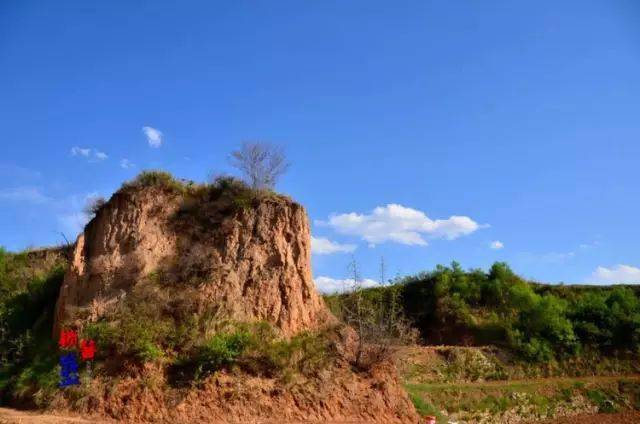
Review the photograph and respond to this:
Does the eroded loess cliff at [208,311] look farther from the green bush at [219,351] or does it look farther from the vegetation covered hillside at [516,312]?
the vegetation covered hillside at [516,312]

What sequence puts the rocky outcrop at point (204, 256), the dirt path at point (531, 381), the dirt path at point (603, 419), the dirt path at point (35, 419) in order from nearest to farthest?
the dirt path at point (35, 419)
the rocky outcrop at point (204, 256)
the dirt path at point (603, 419)
the dirt path at point (531, 381)

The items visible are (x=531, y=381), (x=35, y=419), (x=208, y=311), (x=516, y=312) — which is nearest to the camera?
(x=35, y=419)

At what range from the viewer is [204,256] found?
55.6 ft

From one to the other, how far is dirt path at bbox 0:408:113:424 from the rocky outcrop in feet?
9.86

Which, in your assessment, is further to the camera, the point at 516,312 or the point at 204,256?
the point at 516,312

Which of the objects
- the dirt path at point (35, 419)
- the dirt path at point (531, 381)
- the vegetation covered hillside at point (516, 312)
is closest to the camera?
the dirt path at point (35, 419)

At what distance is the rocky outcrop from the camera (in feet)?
53.9

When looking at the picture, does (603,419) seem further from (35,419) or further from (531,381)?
(35,419)

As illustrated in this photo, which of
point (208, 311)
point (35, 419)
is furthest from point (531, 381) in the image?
point (35, 419)

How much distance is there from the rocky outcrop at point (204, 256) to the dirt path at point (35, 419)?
300 cm

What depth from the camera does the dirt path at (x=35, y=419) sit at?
480 inches

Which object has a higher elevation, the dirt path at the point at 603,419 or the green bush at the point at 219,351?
the green bush at the point at 219,351

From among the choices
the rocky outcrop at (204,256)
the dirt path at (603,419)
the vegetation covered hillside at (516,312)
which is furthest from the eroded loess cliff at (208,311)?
the dirt path at (603,419)

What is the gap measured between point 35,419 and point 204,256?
6369 millimetres
